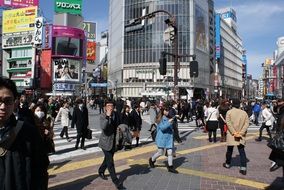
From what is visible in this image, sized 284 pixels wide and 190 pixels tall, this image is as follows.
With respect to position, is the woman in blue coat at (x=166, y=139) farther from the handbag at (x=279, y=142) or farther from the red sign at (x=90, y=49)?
the red sign at (x=90, y=49)

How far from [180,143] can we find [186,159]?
3482 millimetres

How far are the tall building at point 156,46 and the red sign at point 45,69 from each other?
13.3m

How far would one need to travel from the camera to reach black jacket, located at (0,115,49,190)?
7.29 feet

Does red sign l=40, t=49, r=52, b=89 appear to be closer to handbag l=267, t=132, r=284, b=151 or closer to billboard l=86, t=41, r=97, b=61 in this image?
billboard l=86, t=41, r=97, b=61

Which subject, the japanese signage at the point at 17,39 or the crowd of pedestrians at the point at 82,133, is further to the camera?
the japanese signage at the point at 17,39

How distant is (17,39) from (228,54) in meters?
72.6

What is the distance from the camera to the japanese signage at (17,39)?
227 ft

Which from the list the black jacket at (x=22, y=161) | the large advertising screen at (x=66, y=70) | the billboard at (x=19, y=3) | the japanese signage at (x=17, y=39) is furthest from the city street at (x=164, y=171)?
the billboard at (x=19, y=3)

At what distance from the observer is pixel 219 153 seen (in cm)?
1132

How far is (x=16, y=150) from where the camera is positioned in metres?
2.23

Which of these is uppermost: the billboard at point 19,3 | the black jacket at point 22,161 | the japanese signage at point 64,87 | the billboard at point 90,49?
the billboard at point 19,3

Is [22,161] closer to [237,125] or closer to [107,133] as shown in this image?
[107,133]

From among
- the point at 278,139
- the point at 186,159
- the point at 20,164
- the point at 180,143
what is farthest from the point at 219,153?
the point at 20,164

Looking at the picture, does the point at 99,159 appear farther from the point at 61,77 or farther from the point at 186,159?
the point at 61,77
